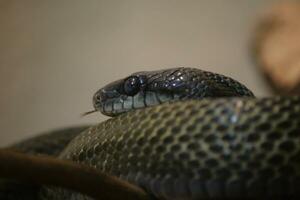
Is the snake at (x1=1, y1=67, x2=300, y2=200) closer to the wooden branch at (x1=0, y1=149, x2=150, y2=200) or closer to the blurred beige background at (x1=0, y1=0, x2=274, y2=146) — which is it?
the wooden branch at (x1=0, y1=149, x2=150, y2=200)

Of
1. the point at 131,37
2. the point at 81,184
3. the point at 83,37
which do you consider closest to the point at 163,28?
the point at 131,37

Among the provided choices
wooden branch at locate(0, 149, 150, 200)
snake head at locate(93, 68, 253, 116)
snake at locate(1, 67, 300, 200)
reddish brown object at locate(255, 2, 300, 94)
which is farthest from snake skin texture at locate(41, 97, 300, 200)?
reddish brown object at locate(255, 2, 300, 94)

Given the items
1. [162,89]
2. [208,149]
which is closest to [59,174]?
[208,149]

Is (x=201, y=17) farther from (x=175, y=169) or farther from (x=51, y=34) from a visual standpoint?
(x=175, y=169)

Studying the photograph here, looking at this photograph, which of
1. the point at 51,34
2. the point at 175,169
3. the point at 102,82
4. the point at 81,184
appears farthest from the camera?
the point at 51,34

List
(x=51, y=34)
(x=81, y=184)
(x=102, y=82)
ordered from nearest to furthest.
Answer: (x=81, y=184), (x=102, y=82), (x=51, y=34)

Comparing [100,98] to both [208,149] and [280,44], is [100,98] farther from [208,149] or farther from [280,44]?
[280,44]
